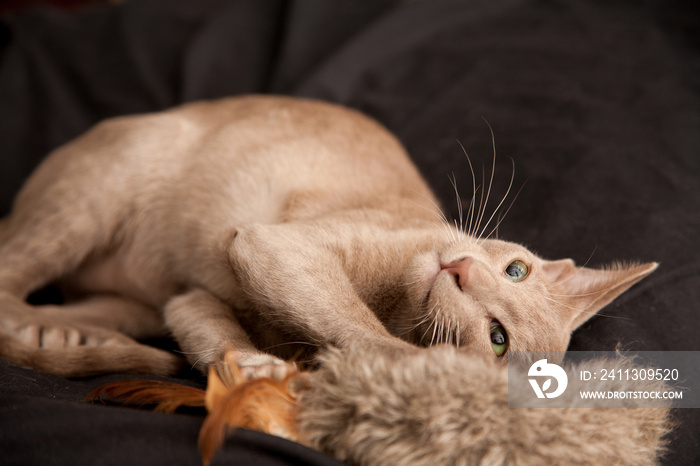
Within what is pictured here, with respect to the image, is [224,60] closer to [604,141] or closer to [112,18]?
[112,18]

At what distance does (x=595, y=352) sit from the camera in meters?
1.58

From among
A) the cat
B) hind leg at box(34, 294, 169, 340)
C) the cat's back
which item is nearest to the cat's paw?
the cat

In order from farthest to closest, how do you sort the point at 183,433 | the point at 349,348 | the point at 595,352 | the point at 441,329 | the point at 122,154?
the point at 122,154
the point at 595,352
the point at 441,329
the point at 349,348
the point at 183,433

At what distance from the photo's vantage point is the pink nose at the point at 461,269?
1.49 metres

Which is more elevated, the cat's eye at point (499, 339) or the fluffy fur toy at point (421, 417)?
the cat's eye at point (499, 339)

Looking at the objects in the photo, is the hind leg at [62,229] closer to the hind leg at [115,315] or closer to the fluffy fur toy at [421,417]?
the hind leg at [115,315]

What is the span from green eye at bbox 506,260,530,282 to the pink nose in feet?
0.64

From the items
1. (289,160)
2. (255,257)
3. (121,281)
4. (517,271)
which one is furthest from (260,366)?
(121,281)

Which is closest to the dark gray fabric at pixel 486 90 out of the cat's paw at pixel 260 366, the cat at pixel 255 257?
the cat at pixel 255 257

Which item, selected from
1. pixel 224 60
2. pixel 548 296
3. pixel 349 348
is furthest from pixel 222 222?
pixel 224 60

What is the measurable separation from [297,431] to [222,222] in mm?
1022

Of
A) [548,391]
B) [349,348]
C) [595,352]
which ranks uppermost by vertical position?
[595,352]

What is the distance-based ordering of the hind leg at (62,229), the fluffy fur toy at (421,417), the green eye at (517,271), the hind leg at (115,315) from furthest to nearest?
1. the hind leg at (115,315)
2. the hind leg at (62,229)
3. the green eye at (517,271)
4. the fluffy fur toy at (421,417)

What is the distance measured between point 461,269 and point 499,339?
8.9 inches
